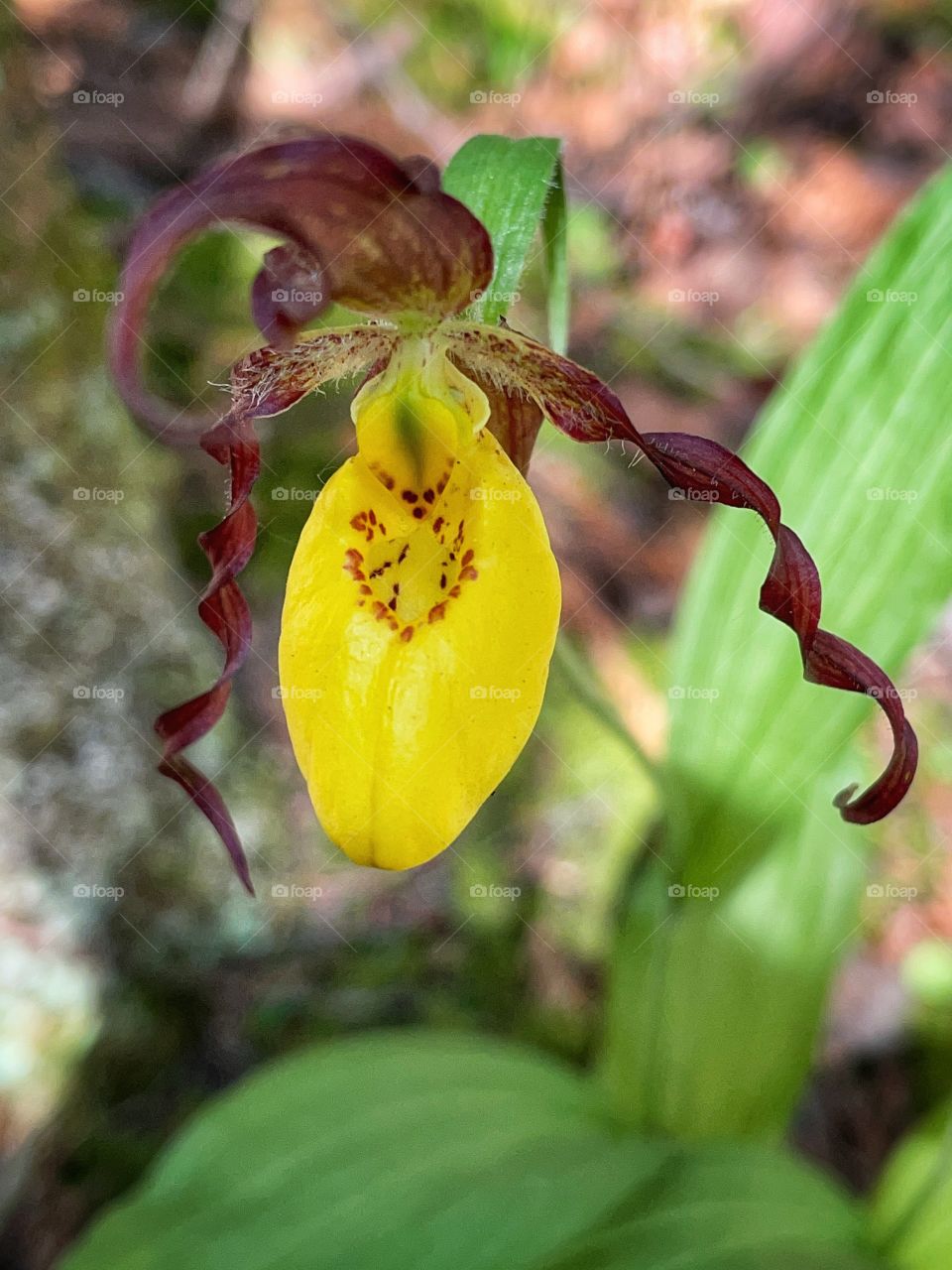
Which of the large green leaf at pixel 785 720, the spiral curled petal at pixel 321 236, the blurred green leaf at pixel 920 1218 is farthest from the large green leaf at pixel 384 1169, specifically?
the spiral curled petal at pixel 321 236

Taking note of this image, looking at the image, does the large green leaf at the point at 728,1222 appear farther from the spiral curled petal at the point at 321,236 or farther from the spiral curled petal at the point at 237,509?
the spiral curled petal at the point at 321,236

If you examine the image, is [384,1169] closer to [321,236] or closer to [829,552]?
[829,552]

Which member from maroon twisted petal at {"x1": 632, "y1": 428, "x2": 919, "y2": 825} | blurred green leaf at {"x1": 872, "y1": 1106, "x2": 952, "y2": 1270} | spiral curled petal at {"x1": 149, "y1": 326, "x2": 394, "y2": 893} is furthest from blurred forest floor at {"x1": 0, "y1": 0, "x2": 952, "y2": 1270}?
maroon twisted petal at {"x1": 632, "y1": 428, "x2": 919, "y2": 825}

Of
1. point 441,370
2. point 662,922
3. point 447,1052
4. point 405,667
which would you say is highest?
point 441,370

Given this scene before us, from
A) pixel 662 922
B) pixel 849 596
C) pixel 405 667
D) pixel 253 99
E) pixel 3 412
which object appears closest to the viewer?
pixel 405 667

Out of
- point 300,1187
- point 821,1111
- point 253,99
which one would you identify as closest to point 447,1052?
point 300,1187

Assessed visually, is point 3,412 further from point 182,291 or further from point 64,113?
point 64,113
